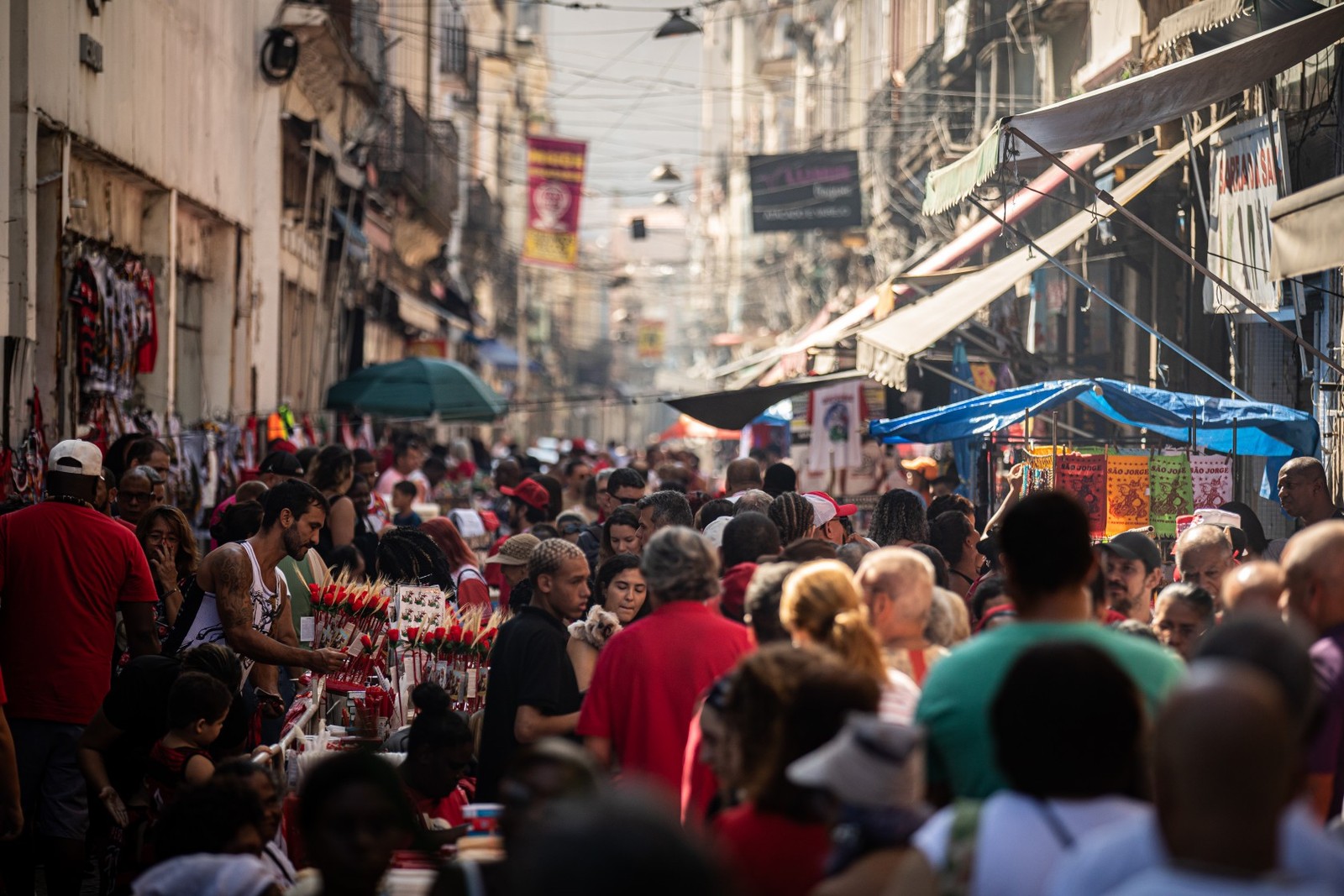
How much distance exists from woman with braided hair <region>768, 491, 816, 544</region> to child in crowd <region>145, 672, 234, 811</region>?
3.02 metres

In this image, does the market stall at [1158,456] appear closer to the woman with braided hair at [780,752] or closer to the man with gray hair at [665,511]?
the man with gray hair at [665,511]

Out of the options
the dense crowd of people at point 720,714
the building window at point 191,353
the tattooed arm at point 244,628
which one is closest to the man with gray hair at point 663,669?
the dense crowd of people at point 720,714

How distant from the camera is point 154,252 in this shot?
15.2 meters

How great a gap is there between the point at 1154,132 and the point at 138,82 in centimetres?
869

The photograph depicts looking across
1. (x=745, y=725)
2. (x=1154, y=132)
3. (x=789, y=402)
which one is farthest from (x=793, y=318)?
(x=745, y=725)

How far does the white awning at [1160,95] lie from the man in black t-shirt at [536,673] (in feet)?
14.4

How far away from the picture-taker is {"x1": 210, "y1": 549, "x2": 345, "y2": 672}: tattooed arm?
731 cm

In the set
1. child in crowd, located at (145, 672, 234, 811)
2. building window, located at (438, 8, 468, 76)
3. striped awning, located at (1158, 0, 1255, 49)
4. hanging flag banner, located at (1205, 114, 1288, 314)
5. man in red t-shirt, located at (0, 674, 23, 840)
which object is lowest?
man in red t-shirt, located at (0, 674, 23, 840)

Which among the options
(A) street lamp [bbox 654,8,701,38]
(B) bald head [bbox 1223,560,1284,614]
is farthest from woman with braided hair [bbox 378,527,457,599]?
(A) street lamp [bbox 654,8,701,38]

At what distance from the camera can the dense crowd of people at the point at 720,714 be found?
8.96 ft

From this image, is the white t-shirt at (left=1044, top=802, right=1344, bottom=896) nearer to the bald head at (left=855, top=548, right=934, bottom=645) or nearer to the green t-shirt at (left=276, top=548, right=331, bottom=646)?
the bald head at (left=855, top=548, right=934, bottom=645)

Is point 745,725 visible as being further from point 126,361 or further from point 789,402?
point 789,402

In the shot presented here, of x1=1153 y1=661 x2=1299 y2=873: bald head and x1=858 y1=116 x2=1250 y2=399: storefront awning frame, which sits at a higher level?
x1=858 y1=116 x2=1250 y2=399: storefront awning frame

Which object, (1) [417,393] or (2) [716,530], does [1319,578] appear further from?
(1) [417,393]
